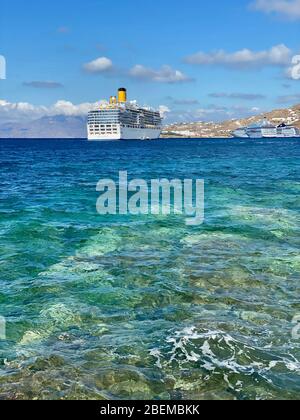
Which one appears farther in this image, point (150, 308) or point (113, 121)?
point (113, 121)

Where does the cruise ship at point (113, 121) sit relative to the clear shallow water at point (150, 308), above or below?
above

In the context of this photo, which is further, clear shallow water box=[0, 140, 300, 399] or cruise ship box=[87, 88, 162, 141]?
cruise ship box=[87, 88, 162, 141]

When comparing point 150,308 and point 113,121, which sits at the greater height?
point 113,121

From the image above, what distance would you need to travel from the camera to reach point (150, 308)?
11.7 metres

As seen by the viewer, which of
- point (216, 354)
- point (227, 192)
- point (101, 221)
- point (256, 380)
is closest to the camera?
point (256, 380)

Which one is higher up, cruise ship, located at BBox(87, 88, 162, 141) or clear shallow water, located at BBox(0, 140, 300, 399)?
cruise ship, located at BBox(87, 88, 162, 141)

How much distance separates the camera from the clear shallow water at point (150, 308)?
323 inches

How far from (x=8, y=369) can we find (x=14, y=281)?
5.62 meters

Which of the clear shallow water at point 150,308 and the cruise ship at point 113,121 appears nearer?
the clear shallow water at point 150,308

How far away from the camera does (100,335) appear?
1012 cm

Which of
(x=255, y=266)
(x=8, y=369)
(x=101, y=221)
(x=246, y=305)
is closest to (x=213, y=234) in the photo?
(x=255, y=266)

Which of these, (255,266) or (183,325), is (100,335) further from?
(255,266)

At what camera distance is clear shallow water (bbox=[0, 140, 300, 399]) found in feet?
26.9
